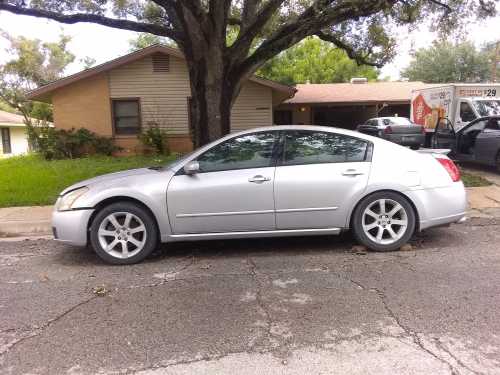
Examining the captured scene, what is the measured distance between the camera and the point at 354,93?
25641 millimetres

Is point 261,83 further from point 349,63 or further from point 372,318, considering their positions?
point 349,63

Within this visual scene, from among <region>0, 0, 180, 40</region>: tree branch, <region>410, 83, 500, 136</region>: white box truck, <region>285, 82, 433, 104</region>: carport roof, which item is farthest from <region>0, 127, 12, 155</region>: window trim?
<region>410, 83, 500, 136</region>: white box truck

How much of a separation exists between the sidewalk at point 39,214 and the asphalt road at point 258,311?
52.1 inches

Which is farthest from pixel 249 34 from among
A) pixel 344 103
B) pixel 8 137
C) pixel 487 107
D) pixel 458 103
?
pixel 8 137

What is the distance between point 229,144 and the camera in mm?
5320

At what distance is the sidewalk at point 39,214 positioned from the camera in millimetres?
6887

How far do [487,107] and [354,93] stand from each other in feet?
39.1

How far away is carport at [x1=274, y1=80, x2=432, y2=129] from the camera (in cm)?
2422

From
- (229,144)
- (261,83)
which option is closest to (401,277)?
(229,144)

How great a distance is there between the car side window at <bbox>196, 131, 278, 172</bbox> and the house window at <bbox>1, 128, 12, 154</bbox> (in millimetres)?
28357

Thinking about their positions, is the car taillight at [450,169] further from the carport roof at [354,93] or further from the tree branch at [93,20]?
the carport roof at [354,93]

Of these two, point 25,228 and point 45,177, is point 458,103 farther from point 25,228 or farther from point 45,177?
point 25,228

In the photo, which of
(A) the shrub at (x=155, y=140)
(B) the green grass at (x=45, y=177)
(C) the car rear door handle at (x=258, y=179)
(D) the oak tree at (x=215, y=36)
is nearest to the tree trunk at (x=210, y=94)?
(D) the oak tree at (x=215, y=36)

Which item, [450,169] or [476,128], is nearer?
[450,169]
